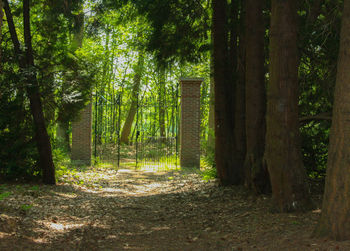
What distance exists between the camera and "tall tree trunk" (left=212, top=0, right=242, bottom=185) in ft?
29.3

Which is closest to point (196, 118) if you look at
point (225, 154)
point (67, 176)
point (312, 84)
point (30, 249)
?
point (67, 176)

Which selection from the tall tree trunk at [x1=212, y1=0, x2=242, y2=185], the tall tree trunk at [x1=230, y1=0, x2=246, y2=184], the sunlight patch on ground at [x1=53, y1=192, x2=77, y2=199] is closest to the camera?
the tall tree trunk at [x1=230, y1=0, x2=246, y2=184]

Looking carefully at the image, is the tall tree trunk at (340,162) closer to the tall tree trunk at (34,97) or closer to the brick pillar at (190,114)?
the tall tree trunk at (34,97)

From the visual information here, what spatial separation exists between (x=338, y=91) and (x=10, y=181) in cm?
860

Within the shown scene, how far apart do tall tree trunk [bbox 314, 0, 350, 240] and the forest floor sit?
0.22 m

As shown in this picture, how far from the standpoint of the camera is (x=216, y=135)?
9.16m

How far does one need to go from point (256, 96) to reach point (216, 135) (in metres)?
1.78

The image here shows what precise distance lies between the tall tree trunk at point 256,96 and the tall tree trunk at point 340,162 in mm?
3089


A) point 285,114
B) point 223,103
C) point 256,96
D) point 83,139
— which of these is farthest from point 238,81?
point 83,139

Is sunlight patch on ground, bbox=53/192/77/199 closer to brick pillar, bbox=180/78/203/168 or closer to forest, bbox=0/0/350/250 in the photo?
forest, bbox=0/0/350/250

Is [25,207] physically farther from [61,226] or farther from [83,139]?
[83,139]

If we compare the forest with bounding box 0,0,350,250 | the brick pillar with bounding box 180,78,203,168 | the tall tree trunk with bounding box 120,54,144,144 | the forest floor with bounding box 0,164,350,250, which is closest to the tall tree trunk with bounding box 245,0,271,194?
the forest with bounding box 0,0,350,250

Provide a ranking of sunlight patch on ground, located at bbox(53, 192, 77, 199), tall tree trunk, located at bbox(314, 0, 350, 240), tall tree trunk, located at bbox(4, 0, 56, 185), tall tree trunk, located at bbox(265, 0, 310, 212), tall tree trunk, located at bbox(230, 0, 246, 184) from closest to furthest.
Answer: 1. tall tree trunk, located at bbox(314, 0, 350, 240)
2. tall tree trunk, located at bbox(265, 0, 310, 212)
3. tall tree trunk, located at bbox(230, 0, 246, 184)
4. sunlight patch on ground, located at bbox(53, 192, 77, 199)
5. tall tree trunk, located at bbox(4, 0, 56, 185)

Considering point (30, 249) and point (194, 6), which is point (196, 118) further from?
point (30, 249)
